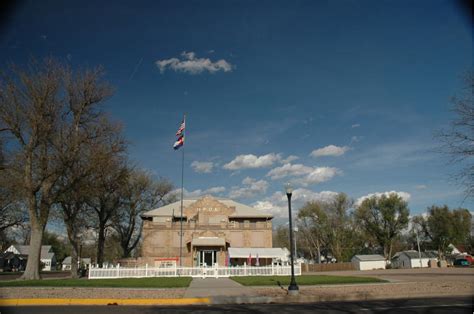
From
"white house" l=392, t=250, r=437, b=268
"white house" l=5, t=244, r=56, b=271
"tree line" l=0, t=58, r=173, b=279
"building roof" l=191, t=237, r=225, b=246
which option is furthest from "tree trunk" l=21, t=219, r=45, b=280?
"white house" l=5, t=244, r=56, b=271

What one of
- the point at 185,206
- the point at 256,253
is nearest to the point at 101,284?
the point at 256,253

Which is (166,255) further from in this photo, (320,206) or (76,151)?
(320,206)

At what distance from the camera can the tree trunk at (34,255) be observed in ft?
81.8

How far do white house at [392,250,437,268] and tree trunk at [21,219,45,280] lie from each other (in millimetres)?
63900

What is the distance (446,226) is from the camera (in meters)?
73.8

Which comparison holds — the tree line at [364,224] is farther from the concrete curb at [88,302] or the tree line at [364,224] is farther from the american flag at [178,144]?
the concrete curb at [88,302]

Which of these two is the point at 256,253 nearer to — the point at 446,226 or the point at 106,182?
the point at 106,182

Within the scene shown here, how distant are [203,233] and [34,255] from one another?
2154 centimetres

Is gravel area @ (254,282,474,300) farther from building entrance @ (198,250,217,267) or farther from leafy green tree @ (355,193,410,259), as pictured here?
leafy green tree @ (355,193,410,259)

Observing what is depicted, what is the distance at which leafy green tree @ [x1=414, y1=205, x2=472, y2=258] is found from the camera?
73.6 m

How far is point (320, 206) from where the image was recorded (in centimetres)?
6981

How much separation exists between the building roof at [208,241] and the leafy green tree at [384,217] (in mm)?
36589

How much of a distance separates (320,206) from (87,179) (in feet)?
167

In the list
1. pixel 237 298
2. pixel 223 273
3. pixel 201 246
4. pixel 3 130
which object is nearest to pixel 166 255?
pixel 201 246
